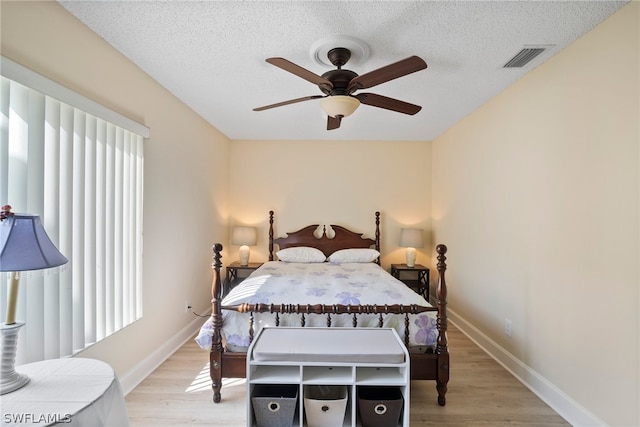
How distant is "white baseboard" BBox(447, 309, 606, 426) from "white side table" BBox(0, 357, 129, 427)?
8.19ft

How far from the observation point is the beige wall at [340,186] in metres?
4.32

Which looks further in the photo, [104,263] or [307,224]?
[307,224]

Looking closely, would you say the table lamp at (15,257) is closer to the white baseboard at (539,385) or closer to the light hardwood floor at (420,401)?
the light hardwood floor at (420,401)

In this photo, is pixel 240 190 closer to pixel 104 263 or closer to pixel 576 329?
pixel 104 263

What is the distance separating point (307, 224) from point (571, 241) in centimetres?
301

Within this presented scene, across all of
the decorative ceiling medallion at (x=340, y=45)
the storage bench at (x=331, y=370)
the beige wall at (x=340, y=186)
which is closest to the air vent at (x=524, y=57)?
the decorative ceiling medallion at (x=340, y=45)

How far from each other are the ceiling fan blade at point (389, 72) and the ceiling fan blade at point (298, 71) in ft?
0.55

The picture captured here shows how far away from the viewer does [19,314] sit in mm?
1432

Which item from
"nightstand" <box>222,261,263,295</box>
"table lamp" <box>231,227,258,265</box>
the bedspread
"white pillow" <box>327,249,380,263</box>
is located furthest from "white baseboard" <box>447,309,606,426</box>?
"table lamp" <box>231,227,258,265</box>

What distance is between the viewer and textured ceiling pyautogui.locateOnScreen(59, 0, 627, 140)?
1.58 metres

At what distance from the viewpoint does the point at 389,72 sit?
5.54ft

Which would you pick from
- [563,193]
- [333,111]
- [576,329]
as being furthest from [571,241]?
[333,111]

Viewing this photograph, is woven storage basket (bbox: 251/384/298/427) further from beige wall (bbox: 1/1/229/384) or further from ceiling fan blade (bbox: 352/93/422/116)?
ceiling fan blade (bbox: 352/93/422/116)

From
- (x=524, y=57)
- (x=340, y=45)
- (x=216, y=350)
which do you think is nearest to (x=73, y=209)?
(x=216, y=350)
